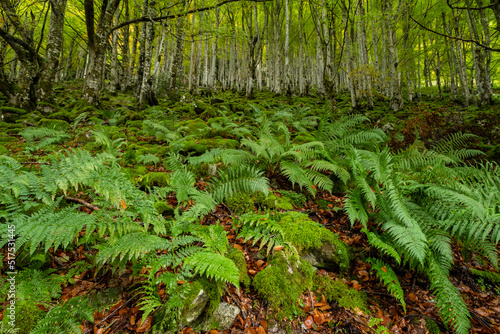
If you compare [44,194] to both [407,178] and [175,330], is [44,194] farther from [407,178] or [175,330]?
[407,178]

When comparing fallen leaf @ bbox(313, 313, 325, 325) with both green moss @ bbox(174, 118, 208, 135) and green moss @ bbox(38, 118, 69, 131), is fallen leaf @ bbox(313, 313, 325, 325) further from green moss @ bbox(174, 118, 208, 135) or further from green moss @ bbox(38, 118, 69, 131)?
green moss @ bbox(38, 118, 69, 131)

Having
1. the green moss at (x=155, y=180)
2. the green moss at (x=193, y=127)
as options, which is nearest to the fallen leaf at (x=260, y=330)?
the green moss at (x=155, y=180)

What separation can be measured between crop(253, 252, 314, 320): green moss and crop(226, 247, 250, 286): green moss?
91 millimetres

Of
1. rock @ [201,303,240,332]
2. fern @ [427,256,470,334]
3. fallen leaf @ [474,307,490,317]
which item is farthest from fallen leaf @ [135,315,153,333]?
fallen leaf @ [474,307,490,317]

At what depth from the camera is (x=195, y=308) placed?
65.2 inches

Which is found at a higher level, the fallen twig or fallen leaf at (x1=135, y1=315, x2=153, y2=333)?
the fallen twig

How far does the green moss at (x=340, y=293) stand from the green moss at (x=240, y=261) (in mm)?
707

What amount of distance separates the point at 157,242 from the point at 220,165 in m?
2.21

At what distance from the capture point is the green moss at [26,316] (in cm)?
138

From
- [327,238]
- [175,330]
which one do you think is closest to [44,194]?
[175,330]

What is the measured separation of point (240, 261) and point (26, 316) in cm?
152

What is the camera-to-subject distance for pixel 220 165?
3.79m

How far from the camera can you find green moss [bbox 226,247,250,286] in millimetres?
1958

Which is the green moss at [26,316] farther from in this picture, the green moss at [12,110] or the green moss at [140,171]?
the green moss at [12,110]
